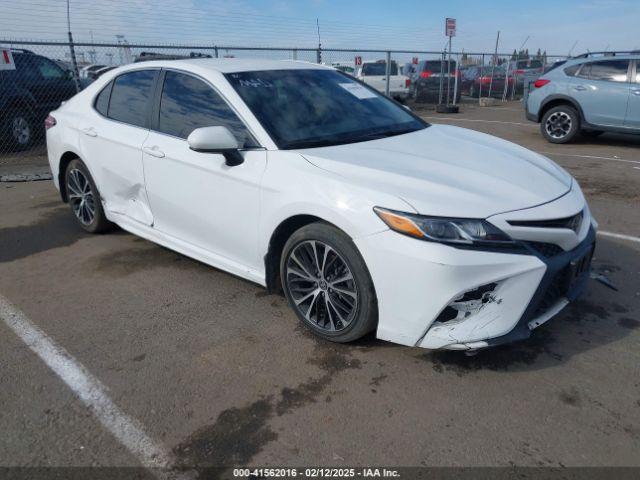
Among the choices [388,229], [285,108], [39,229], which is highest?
[285,108]

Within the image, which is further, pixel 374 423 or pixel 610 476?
pixel 374 423

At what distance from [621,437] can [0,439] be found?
2.79 meters

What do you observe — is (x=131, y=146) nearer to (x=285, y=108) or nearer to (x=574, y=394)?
(x=285, y=108)

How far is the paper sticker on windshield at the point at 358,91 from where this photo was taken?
3955 mm

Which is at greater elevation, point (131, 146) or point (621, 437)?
point (131, 146)

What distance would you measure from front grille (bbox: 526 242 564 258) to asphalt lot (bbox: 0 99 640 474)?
0.61 meters

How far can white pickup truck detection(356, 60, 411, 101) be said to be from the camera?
18.1m

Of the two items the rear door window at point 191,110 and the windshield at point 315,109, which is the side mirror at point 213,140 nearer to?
the rear door window at point 191,110

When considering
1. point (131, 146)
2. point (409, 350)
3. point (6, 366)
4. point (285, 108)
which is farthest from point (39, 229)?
point (409, 350)

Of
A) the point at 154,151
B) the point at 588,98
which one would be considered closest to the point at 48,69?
the point at 154,151

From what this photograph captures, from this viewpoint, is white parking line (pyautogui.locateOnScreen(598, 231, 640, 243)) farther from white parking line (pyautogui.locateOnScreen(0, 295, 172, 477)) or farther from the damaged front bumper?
white parking line (pyautogui.locateOnScreen(0, 295, 172, 477))

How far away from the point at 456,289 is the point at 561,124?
28.6 feet

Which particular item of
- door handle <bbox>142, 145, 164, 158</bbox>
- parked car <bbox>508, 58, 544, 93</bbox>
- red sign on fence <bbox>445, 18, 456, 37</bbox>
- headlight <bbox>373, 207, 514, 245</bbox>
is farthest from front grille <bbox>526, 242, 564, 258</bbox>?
parked car <bbox>508, 58, 544, 93</bbox>

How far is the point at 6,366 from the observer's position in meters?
2.96
